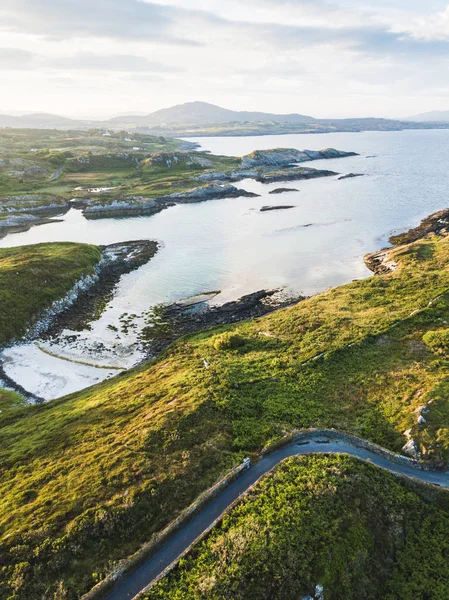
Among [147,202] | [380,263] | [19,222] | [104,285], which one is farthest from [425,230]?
[19,222]

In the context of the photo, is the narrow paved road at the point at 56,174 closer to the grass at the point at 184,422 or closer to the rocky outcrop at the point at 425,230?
the rocky outcrop at the point at 425,230

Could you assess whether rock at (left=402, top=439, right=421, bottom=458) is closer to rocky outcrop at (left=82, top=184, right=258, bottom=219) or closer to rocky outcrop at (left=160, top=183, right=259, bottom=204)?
rocky outcrop at (left=82, top=184, right=258, bottom=219)

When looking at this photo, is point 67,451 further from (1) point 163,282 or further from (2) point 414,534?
(1) point 163,282

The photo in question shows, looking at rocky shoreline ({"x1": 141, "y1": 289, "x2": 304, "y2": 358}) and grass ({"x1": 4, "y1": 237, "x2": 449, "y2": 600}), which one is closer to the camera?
grass ({"x1": 4, "y1": 237, "x2": 449, "y2": 600})

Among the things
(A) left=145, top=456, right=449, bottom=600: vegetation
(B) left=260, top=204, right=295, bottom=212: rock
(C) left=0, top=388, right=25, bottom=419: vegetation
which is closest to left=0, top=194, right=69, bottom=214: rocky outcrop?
(B) left=260, top=204, right=295, bottom=212: rock

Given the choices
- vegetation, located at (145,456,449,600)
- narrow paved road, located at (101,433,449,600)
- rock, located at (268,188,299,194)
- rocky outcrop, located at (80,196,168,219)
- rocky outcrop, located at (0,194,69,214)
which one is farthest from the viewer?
rock, located at (268,188,299,194)

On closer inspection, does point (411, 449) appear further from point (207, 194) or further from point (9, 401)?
point (207, 194)
